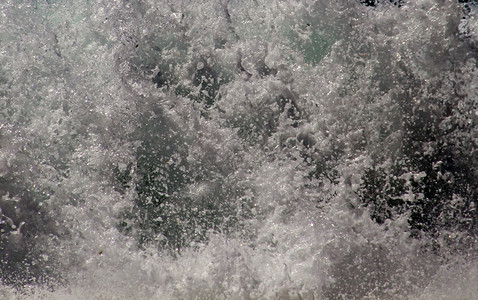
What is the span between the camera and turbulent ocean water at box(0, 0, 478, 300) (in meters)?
2.55

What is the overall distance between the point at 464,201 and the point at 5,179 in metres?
2.50

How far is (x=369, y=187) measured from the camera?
2717mm

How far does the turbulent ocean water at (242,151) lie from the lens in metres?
2.55

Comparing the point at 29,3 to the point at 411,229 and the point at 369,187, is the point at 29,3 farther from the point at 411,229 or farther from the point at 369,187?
the point at 411,229

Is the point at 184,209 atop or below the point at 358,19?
below

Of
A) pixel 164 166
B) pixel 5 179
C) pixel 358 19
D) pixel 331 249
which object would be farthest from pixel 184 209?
pixel 358 19

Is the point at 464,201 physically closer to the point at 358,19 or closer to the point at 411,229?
the point at 411,229

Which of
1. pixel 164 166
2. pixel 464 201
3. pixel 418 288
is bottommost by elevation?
pixel 418 288

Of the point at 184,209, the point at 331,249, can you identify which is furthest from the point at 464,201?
the point at 184,209

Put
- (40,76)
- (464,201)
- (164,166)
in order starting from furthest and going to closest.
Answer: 1. (40,76)
2. (164,166)
3. (464,201)

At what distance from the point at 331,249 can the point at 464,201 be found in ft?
2.56

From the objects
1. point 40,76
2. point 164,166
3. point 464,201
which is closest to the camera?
point 464,201

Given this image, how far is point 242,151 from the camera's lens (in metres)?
2.87

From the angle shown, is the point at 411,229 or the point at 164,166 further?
the point at 164,166
